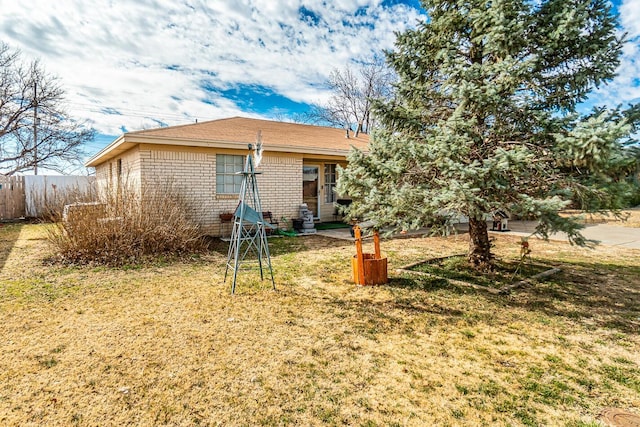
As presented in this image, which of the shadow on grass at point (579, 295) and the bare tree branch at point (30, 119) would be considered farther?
the bare tree branch at point (30, 119)

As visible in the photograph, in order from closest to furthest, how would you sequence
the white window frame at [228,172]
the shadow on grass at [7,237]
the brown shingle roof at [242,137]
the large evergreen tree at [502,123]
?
the large evergreen tree at [502,123] < the shadow on grass at [7,237] < the brown shingle roof at [242,137] < the white window frame at [228,172]

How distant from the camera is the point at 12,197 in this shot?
1429 cm

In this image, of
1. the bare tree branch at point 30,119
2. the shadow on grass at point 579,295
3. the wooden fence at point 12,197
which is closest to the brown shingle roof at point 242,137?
the shadow on grass at point 579,295

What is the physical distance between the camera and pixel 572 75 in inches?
177

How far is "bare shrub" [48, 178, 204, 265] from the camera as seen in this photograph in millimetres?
6609

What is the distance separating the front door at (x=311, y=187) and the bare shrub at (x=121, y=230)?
5.53 metres

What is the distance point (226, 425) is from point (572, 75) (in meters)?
5.64

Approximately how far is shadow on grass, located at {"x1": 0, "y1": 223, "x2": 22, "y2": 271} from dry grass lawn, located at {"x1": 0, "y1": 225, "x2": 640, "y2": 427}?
267cm

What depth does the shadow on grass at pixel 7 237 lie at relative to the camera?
738cm

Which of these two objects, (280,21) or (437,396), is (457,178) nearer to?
(437,396)

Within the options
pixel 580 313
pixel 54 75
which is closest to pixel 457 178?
pixel 580 313

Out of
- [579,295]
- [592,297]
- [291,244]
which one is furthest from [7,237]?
[592,297]

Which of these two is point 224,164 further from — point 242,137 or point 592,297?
point 592,297

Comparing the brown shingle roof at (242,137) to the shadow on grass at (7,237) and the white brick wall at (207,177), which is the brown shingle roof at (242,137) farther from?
the shadow on grass at (7,237)
